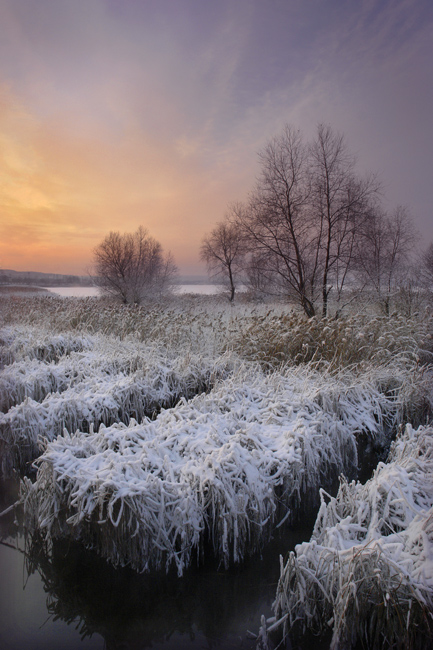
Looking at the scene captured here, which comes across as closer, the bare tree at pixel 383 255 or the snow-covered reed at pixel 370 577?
the snow-covered reed at pixel 370 577

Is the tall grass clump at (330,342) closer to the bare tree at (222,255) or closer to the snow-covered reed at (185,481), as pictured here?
the snow-covered reed at (185,481)

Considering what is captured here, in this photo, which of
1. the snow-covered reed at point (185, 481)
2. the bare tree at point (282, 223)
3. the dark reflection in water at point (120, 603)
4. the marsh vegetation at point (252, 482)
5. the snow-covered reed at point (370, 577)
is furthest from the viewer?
the bare tree at point (282, 223)

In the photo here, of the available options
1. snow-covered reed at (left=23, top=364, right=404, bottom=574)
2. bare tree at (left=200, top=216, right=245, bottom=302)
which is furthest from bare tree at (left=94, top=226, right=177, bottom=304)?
snow-covered reed at (left=23, top=364, right=404, bottom=574)

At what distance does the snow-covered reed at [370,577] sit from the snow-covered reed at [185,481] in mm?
573

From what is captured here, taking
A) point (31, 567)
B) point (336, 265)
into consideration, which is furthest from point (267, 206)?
point (31, 567)

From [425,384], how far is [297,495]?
9.69 feet

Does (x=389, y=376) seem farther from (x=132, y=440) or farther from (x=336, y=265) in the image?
(x=336, y=265)

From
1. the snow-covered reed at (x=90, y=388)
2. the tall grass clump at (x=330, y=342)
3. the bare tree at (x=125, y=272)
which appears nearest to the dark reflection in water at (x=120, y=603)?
the snow-covered reed at (x=90, y=388)

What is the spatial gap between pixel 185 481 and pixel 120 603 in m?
0.89

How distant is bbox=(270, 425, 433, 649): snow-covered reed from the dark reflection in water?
245 mm

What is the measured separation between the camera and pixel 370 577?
181cm

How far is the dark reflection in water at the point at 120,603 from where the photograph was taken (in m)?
2.11

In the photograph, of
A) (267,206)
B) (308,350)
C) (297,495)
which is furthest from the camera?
(267,206)

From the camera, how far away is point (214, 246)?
28.5 meters
